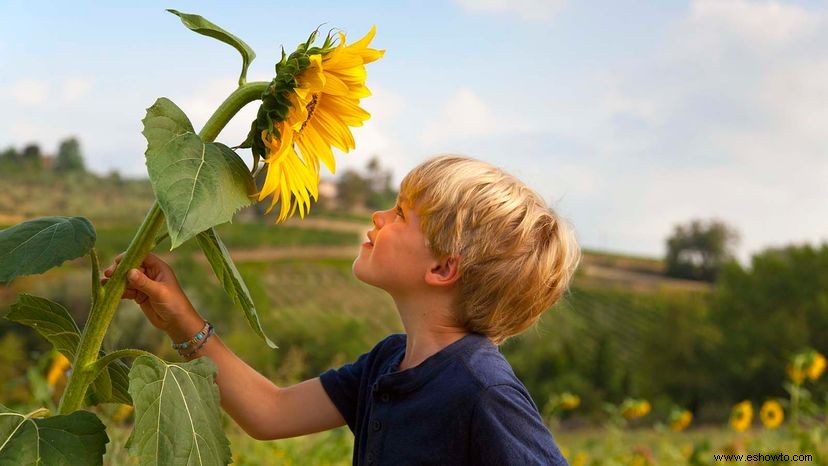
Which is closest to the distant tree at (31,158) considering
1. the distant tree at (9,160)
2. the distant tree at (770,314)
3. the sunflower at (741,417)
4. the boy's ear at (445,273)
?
the distant tree at (9,160)

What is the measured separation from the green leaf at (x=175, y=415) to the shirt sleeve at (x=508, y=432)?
38cm

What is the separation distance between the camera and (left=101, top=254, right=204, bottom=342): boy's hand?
57.9 inches

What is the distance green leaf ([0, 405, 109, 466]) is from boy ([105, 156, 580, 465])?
27cm

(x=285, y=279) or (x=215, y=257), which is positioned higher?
(x=215, y=257)

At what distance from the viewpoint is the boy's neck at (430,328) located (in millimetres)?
1586

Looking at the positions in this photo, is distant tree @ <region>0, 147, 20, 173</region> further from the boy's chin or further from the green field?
the boy's chin

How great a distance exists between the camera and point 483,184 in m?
1.60

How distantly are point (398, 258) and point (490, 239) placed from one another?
148mm

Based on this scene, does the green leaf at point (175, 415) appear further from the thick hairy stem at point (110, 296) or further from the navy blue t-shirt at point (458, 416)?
the navy blue t-shirt at point (458, 416)

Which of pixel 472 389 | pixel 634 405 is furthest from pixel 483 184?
pixel 634 405

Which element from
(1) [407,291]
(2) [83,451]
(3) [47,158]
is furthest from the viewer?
(3) [47,158]

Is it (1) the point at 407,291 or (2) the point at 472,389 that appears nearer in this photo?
(2) the point at 472,389

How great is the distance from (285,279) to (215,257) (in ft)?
125

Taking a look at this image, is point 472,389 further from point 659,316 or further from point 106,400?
point 659,316
